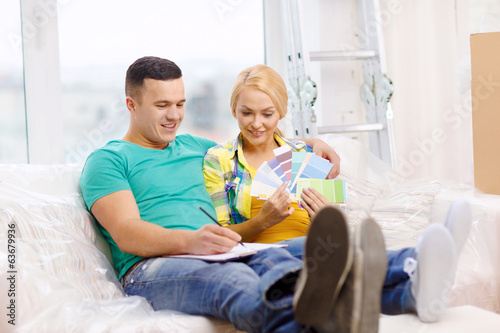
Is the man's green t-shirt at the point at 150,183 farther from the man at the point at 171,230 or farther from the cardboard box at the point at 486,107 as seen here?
the cardboard box at the point at 486,107

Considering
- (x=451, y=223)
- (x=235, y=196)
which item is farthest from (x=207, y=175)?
(x=451, y=223)

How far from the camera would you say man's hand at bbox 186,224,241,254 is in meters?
1.21

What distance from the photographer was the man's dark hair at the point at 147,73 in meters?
1.55

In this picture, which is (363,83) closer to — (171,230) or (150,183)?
(150,183)

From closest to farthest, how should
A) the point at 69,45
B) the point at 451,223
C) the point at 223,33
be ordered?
the point at 451,223, the point at 69,45, the point at 223,33

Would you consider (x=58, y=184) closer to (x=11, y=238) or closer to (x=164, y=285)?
(x=11, y=238)

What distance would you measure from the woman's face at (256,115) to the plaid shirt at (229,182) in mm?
74

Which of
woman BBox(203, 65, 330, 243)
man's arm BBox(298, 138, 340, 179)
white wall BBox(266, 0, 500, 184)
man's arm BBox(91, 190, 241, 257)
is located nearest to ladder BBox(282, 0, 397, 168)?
white wall BBox(266, 0, 500, 184)

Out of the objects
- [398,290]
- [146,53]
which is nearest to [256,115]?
[398,290]

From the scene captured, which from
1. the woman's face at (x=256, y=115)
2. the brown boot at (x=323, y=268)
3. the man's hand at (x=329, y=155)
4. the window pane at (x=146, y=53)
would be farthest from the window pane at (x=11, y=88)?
the brown boot at (x=323, y=268)

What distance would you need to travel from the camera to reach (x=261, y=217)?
1478mm

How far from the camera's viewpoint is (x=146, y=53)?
7.61 feet

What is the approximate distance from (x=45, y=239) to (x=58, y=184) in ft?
0.81

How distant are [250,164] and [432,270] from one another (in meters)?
0.78
